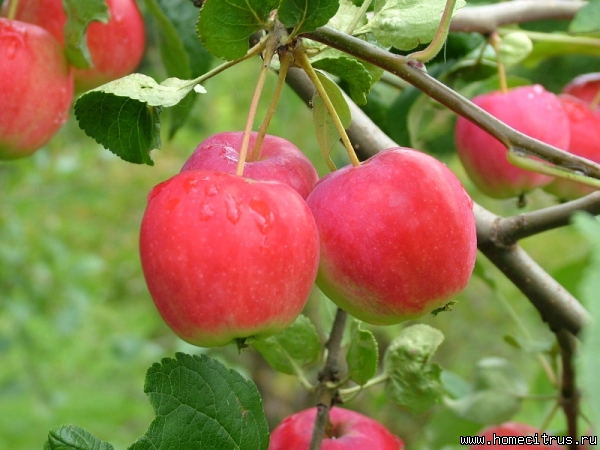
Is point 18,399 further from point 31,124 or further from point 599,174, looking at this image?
point 599,174

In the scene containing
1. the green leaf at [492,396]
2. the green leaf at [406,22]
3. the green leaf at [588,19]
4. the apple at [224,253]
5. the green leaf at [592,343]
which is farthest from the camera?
the green leaf at [492,396]

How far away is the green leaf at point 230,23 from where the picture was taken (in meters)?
0.51

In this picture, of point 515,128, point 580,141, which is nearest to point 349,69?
point 515,128

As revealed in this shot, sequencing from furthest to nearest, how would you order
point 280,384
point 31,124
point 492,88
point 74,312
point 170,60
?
point 280,384 < point 74,312 < point 492,88 < point 170,60 < point 31,124

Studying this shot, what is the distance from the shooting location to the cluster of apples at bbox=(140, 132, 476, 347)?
46 cm

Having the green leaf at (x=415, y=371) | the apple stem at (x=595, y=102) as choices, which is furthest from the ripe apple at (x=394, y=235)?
the apple stem at (x=595, y=102)

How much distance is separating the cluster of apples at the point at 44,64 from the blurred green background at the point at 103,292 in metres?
0.45

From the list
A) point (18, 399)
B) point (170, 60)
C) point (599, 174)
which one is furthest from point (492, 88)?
point (18, 399)

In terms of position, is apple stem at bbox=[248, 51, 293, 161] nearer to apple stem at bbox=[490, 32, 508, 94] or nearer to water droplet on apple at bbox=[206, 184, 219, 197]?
water droplet on apple at bbox=[206, 184, 219, 197]

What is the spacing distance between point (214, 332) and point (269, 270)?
0.18ft

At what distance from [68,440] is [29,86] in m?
0.35

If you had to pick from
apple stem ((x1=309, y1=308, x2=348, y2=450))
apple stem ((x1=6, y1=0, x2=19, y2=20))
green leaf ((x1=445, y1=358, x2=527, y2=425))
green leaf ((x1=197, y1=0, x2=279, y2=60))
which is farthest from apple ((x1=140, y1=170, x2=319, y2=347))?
green leaf ((x1=445, y1=358, x2=527, y2=425))

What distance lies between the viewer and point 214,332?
48 centimetres

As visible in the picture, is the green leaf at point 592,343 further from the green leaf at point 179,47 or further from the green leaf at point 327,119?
the green leaf at point 179,47
